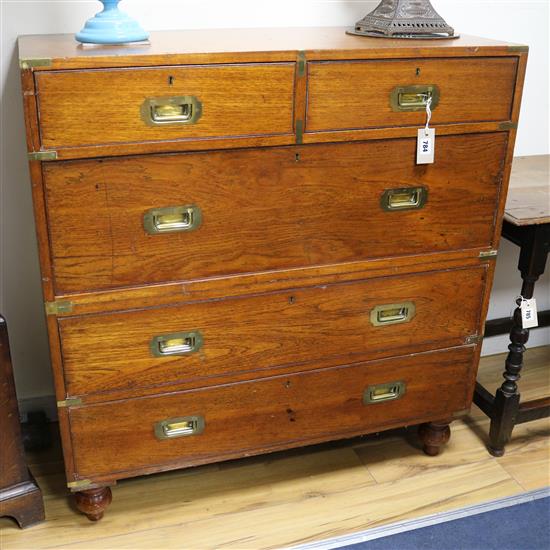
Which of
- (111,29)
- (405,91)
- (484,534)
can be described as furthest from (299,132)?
(484,534)

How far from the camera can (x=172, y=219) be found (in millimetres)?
1595

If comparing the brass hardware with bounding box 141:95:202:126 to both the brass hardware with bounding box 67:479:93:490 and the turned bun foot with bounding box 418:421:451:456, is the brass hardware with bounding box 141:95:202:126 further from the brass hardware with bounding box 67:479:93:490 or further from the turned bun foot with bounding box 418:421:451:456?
the turned bun foot with bounding box 418:421:451:456

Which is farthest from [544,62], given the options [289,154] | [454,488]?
[454,488]

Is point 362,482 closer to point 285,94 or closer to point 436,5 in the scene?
point 285,94

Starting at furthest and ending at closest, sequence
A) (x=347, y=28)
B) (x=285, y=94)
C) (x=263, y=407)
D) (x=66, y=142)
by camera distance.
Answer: (x=347, y=28)
(x=263, y=407)
(x=285, y=94)
(x=66, y=142)

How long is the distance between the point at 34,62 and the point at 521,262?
4.28 ft

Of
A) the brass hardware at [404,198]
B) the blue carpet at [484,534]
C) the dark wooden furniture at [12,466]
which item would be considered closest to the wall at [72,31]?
the dark wooden furniture at [12,466]

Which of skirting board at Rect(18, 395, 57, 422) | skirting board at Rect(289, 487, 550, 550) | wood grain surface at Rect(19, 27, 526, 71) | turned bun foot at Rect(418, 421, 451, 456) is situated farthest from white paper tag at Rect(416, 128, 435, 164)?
skirting board at Rect(18, 395, 57, 422)

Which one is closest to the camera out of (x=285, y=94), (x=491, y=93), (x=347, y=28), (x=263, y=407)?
(x=285, y=94)

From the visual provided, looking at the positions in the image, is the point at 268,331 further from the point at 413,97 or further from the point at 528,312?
the point at 528,312

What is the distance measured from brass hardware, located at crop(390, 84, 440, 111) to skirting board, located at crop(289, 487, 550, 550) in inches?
42.0

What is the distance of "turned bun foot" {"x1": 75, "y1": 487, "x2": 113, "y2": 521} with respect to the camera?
1.85 metres

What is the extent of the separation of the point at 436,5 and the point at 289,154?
2.85 ft

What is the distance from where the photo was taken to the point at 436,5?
214cm
